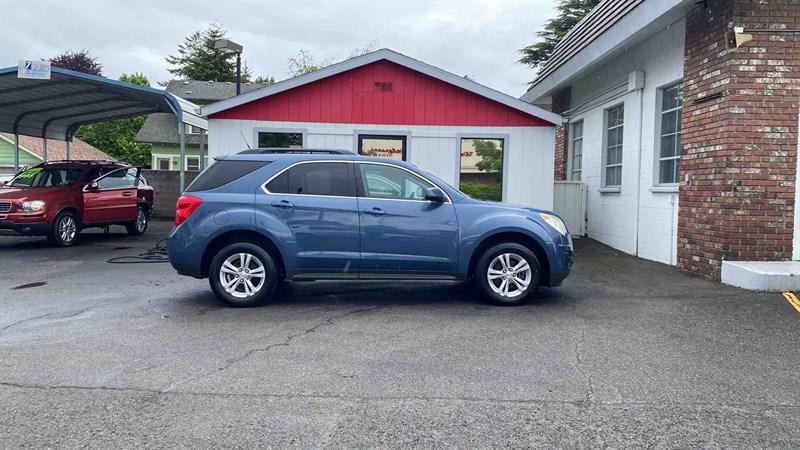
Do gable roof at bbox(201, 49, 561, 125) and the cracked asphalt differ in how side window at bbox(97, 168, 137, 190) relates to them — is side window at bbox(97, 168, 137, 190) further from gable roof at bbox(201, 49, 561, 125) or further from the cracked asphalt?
the cracked asphalt

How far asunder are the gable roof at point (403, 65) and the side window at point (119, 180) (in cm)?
379

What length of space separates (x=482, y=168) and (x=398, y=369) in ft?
26.3

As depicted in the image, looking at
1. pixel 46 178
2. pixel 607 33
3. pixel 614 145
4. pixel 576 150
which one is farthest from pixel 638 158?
pixel 46 178

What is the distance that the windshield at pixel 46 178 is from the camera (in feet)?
43.5

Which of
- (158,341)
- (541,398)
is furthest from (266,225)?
(541,398)

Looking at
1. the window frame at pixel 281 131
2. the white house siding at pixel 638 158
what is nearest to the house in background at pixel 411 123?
the window frame at pixel 281 131

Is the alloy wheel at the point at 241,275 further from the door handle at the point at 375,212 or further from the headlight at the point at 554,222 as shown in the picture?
the headlight at the point at 554,222

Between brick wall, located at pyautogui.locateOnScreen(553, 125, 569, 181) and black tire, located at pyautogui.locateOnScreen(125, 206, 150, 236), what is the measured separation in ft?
35.2

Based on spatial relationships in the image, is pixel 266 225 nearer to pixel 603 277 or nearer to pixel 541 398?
pixel 541 398

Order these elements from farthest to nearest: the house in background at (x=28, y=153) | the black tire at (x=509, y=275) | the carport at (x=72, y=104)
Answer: the house in background at (x=28, y=153)
the carport at (x=72, y=104)
the black tire at (x=509, y=275)

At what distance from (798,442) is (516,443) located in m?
1.58

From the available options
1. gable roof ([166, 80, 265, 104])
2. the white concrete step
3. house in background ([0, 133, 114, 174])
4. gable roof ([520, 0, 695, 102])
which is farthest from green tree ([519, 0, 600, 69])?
the white concrete step

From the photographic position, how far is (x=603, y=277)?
9.29 m

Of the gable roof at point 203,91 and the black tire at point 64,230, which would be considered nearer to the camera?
the black tire at point 64,230
